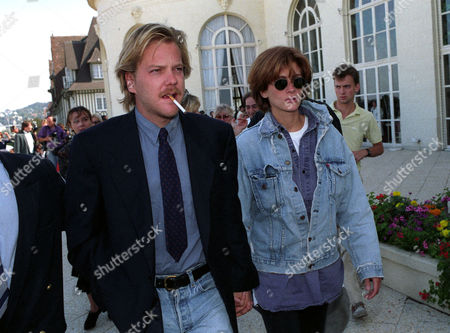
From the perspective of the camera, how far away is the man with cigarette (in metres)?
1.98

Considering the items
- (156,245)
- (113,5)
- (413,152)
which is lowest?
(413,152)

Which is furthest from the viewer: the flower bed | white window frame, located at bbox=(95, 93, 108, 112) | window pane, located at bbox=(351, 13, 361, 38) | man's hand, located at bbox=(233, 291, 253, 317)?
white window frame, located at bbox=(95, 93, 108, 112)

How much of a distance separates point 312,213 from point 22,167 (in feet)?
4.63

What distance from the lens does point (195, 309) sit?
6.98 ft

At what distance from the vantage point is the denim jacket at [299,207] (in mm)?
2377

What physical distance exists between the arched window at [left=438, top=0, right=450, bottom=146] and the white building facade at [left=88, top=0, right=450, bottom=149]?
0.08 ft

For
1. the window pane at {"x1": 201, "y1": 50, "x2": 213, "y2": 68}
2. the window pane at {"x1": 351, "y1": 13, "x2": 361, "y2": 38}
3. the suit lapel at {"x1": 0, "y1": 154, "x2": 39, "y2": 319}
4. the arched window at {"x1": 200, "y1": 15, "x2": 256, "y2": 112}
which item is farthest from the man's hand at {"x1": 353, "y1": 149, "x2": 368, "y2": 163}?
the window pane at {"x1": 201, "y1": 50, "x2": 213, "y2": 68}

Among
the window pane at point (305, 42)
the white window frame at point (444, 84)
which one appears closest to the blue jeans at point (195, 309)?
the white window frame at point (444, 84)

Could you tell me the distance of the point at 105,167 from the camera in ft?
6.59

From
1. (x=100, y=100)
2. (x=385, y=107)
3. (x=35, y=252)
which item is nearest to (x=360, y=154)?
(x=35, y=252)

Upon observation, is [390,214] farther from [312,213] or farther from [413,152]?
[413,152]

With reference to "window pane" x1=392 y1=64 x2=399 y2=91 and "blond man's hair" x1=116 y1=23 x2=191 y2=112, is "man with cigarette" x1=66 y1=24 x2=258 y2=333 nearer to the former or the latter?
"blond man's hair" x1=116 y1=23 x2=191 y2=112

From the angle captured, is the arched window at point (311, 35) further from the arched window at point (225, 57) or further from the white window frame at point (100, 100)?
the white window frame at point (100, 100)

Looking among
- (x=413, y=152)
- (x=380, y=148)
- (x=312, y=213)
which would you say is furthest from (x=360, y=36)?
(x=312, y=213)
